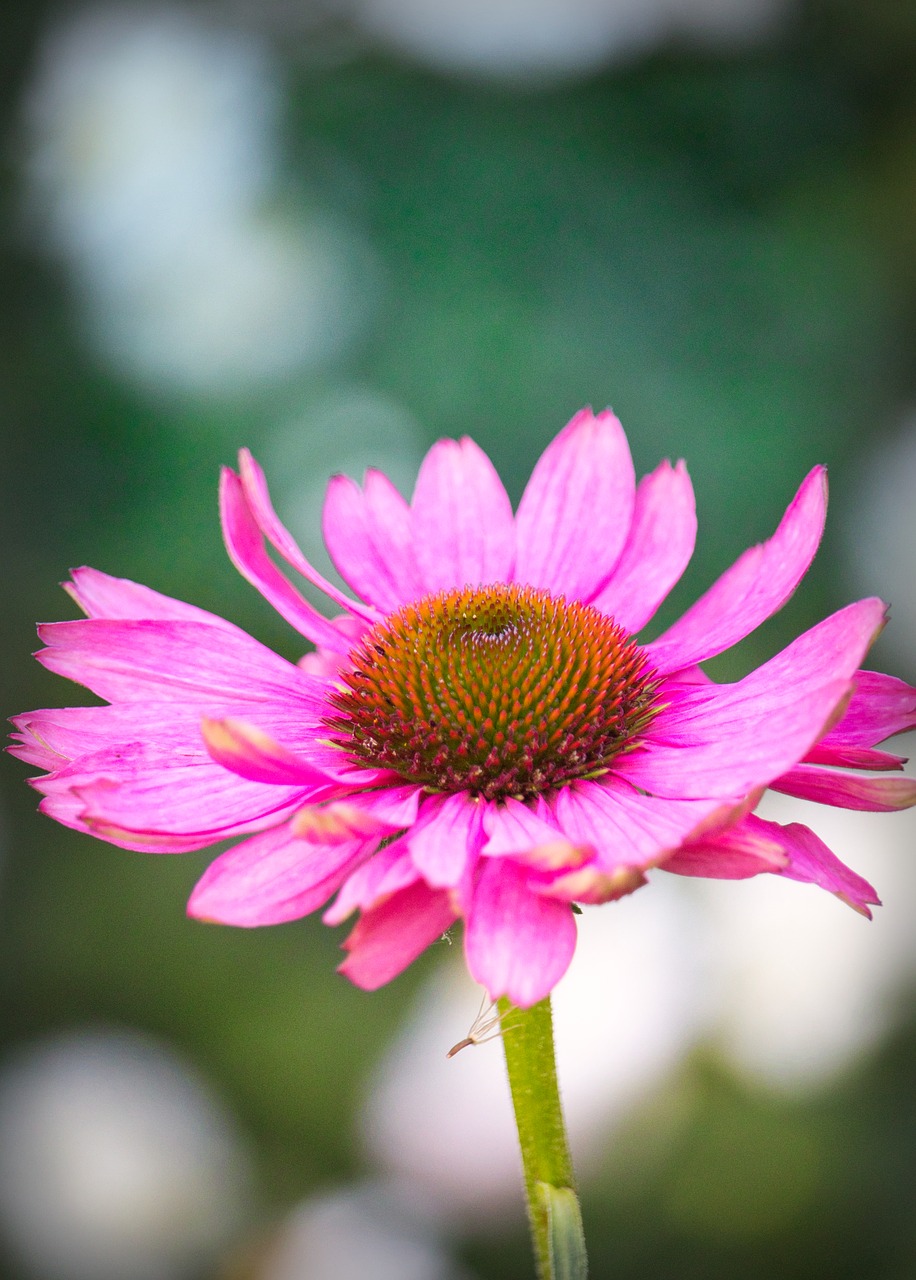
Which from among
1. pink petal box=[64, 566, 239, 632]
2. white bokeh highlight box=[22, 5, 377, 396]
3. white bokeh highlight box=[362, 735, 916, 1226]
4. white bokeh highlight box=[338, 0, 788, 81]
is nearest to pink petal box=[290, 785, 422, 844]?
pink petal box=[64, 566, 239, 632]

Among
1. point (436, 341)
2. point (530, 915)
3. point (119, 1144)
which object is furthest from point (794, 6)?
point (119, 1144)

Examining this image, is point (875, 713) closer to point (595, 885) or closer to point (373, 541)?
point (595, 885)

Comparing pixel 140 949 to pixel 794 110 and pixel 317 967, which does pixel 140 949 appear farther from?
pixel 794 110

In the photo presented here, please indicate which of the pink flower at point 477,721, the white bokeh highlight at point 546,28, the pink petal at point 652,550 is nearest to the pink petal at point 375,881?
the pink flower at point 477,721

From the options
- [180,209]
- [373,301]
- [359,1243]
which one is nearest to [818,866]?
[359,1243]

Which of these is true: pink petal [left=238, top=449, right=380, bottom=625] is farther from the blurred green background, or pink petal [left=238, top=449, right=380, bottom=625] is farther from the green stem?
the blurred green background
